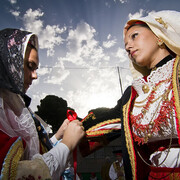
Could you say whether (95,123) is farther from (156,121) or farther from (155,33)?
(155,33)

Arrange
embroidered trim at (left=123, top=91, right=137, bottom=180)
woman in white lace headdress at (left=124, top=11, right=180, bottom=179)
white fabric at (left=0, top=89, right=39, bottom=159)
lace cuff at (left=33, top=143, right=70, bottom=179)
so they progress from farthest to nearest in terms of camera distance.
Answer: embroidered trim at (left=123, top=91, right=137, bottom=180)
woman in white lace headdress at (left=124, top=11, right=180, bottom=179)
white fabric at (left=0, top=89, right=39, bottom=159)
lace cuff at (left=33, top=143, right=70, bottom=179)

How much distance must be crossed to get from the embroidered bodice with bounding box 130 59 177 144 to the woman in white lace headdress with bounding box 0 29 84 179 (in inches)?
26.6

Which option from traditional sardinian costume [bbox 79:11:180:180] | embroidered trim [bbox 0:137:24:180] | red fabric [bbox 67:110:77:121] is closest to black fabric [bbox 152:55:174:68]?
traditional sardinian costume [bbox 79:11:180:180]

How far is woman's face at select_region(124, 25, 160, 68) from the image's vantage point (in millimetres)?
1774

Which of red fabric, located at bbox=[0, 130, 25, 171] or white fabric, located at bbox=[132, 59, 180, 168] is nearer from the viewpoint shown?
Result: red fabric, located at bbox=[0, 130, 25, 171]

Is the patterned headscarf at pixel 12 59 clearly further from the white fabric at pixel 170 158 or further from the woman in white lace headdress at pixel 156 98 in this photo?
the white fabric at pixel 170 158

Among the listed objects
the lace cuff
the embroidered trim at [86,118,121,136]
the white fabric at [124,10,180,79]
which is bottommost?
the lace cuff

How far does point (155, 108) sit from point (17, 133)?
142cm

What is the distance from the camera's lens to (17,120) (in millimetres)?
1376

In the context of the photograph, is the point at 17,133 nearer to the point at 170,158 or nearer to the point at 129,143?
the point at 129,143

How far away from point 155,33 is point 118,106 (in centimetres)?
114

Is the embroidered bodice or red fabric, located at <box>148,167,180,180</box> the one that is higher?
the embroidered bodice

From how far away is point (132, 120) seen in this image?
1716 mm

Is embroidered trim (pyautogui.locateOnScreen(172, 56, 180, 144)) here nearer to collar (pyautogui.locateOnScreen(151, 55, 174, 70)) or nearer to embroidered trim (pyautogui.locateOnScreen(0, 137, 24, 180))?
collar (pyautogui.locateOnScreen(151, 55, 174, 70))
